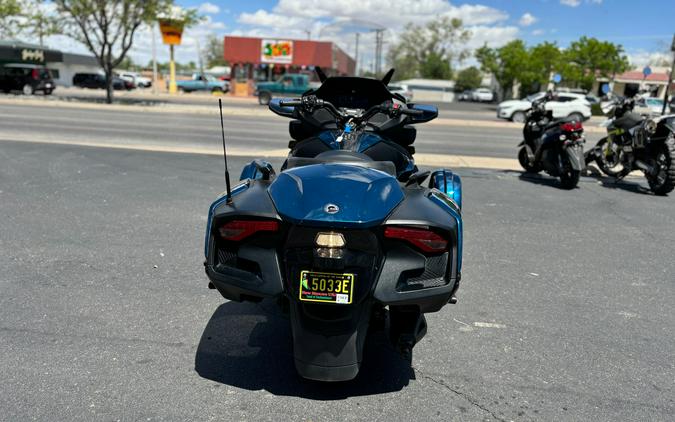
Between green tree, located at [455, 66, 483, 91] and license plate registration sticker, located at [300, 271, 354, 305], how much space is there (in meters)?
79.0

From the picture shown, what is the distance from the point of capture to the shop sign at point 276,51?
168ft

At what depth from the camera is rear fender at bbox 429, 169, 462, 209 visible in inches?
155

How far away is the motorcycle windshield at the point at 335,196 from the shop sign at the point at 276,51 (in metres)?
50.8

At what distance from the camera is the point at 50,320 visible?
363 cm

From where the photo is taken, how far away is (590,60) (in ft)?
182

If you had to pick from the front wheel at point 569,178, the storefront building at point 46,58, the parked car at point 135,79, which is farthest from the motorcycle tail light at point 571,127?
the parked car at point 135,79

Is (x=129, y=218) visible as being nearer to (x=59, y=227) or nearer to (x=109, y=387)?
(x=59, y=227)

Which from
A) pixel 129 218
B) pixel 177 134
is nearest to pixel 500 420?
pixel 129 218

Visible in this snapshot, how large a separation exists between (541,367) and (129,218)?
4855 mm

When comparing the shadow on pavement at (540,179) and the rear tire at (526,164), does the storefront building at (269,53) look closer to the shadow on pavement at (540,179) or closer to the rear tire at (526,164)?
the rear tire at (526,164)

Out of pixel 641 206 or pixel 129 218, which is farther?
pixel 641 206

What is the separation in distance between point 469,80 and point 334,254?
8428 cm

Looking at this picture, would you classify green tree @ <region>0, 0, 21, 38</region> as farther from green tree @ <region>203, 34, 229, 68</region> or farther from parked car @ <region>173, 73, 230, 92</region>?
green tree @ <region>203, 34, 229, 68</region>

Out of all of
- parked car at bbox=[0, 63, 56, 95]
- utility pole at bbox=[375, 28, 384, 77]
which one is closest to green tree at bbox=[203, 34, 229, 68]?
utility pole at bbox=[375, 28, 384, 77]
